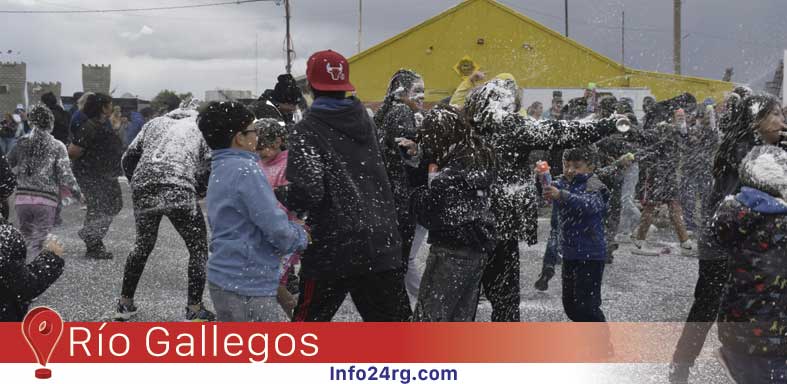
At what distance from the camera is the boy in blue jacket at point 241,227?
2.96m

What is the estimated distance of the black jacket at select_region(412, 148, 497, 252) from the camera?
3420mm

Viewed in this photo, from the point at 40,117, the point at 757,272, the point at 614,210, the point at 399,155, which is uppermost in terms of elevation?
the point at 40,117

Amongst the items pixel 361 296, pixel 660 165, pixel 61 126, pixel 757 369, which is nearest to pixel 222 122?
pixel 361 296

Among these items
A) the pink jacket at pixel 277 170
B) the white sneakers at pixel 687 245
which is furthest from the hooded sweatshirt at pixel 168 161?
the white sneakers at pixel 687 245

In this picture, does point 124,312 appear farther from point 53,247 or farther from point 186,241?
point 53,247

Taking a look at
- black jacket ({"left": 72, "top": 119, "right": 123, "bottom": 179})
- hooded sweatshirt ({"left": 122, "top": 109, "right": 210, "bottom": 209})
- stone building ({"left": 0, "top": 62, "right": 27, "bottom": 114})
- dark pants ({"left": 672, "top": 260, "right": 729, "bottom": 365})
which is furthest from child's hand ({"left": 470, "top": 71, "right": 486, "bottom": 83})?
stone building ({"left": 0, "top": 62, "right": 27, "bottom": 114})

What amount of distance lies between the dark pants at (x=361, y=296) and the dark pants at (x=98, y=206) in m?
4.78

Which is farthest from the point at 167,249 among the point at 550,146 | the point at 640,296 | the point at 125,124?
the point at 125,124

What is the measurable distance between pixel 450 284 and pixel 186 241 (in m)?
2.21

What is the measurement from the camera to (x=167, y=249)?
7.93m

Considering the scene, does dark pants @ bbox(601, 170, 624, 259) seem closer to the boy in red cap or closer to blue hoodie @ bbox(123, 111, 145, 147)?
the boy in red cap

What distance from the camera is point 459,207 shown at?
342 cm

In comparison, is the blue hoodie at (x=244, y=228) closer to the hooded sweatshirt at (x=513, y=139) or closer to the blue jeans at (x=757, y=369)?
the hooded sweatshirt at (x=513, y=139)

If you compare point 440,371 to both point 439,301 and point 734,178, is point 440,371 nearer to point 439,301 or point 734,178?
point 439,301
